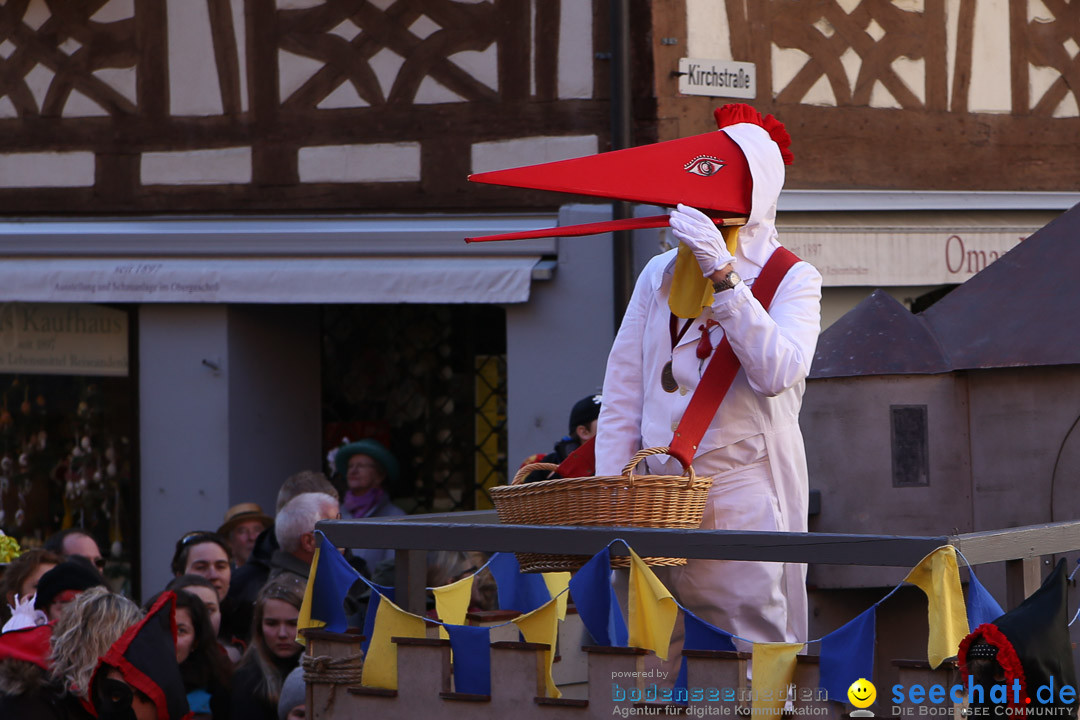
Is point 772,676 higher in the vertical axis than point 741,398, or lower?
lower

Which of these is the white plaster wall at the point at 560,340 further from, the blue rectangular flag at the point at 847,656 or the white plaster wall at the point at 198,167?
the blue rectangular flag at the point at 847,656

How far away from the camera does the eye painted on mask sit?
3.97 meters

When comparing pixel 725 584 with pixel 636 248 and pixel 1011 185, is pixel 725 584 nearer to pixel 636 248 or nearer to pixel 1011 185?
pixel 636 248

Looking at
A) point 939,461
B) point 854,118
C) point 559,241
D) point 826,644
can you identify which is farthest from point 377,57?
point 826,644

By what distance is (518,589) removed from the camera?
473cm

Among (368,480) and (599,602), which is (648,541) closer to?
(599,602)

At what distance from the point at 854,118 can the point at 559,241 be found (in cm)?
198

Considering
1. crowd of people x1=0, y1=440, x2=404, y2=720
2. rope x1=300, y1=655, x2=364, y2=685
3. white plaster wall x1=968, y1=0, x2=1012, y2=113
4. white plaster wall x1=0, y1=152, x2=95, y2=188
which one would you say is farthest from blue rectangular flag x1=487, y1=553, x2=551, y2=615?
white plaster wall x1=0, y1=152, x2=95, y2=188

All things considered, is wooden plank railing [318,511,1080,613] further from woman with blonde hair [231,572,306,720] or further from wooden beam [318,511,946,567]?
woman with blonde hair [231,572,306,720]

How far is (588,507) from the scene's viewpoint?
3.74 m

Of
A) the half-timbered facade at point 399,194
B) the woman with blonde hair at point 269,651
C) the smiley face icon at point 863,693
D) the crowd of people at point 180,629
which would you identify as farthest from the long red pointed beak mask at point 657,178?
the half-timbered facade at point 399,194

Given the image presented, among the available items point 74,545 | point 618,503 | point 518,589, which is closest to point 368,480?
point 74,545

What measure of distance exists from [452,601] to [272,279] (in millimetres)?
5545

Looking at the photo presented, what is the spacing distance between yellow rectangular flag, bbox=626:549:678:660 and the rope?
0.78 m
